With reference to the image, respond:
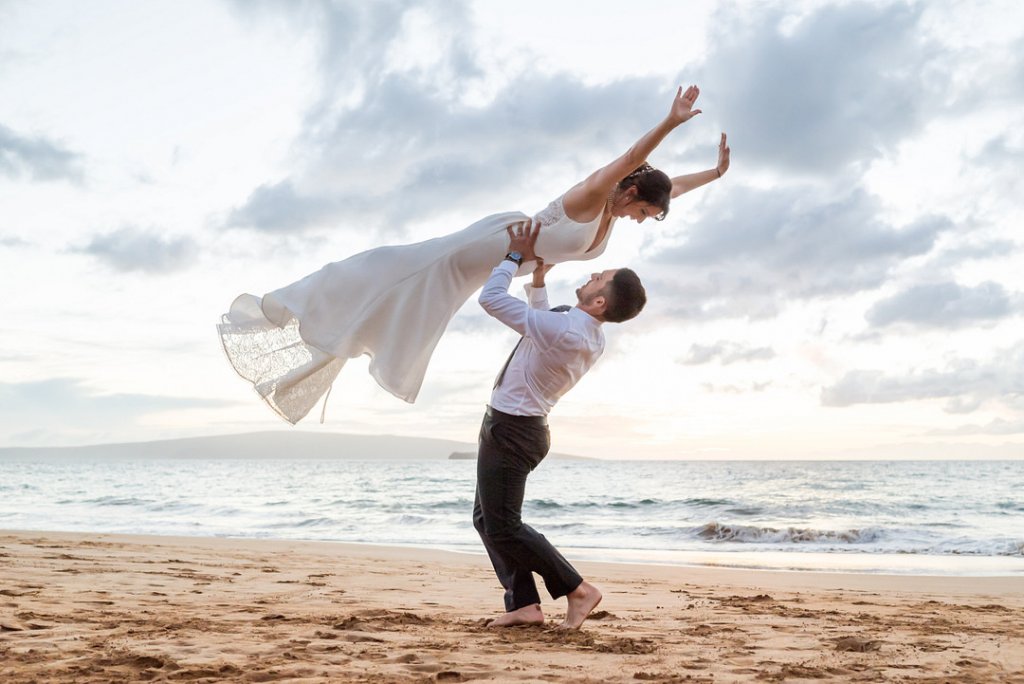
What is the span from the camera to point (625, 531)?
16703 millimetres

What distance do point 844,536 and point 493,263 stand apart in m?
12.6

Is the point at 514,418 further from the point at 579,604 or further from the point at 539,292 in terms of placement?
the point at 579,604

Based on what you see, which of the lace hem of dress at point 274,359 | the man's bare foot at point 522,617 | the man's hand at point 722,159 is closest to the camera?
the lace hem of dress at point 274,359

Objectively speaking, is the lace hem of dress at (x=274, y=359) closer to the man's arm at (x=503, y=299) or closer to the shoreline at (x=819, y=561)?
the man's arm at (x=503, y=299)

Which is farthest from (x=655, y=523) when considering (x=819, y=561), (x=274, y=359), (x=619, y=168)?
(x=619, y=168)

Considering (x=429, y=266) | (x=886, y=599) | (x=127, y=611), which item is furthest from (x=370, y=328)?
(x=886, y=599)

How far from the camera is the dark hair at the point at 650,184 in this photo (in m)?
3.99

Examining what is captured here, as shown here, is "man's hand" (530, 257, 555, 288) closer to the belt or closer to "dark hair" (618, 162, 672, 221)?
"dark hair" (618, 162, 672, 221)

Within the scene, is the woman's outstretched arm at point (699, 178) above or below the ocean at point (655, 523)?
above

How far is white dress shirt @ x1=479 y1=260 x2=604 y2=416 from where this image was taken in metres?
4.03

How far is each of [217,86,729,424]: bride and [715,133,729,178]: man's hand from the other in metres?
0.60

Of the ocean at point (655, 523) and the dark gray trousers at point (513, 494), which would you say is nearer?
the dark gray trousers at point (513, 494)

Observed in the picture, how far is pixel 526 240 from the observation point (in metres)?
4.08

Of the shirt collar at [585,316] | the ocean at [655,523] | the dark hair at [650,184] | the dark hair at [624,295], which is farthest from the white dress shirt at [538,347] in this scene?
the ocean at [655,523]
